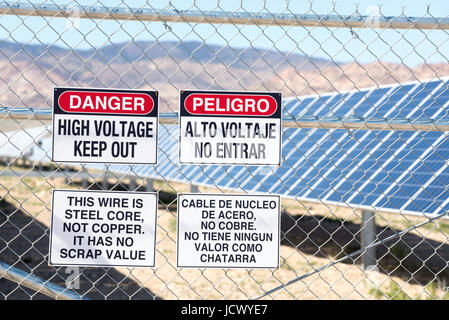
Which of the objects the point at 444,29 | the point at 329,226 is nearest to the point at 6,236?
the point at 329,226

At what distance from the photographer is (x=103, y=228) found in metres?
2.72

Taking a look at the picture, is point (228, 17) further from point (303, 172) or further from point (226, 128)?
point (303, 172)

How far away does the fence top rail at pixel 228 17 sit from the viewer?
277 cm

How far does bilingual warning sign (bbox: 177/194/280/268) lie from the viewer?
277 cm

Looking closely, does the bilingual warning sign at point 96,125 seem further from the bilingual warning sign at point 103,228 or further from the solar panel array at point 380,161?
the solar panel array at point 380,161

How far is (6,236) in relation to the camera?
37.7 ft

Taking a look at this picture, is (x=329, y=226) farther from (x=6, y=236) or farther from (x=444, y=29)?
(x=444, y=29)

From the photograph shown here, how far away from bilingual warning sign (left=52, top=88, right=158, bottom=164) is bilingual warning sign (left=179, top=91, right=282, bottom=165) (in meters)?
0.17

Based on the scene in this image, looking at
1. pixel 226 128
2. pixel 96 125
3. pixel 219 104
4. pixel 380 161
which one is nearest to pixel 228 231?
pixel 226 128

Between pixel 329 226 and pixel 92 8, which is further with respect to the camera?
pixel 329 226
